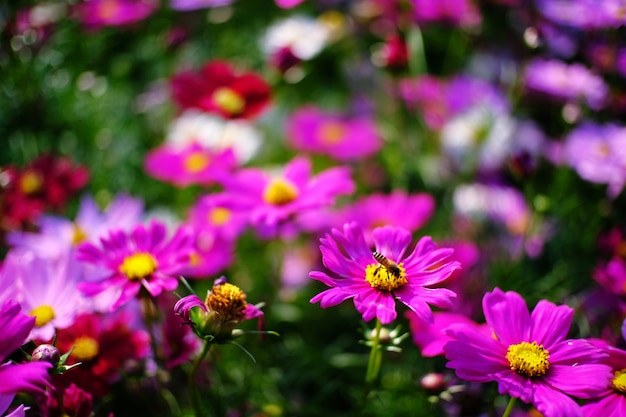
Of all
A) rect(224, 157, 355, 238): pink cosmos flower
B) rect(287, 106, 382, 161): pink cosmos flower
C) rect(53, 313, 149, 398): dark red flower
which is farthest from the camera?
rect(287, 106, 382, 161): pink cosmos flower

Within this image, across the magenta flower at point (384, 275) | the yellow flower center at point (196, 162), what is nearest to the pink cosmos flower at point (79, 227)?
the yellow flower center at point (196, 162)

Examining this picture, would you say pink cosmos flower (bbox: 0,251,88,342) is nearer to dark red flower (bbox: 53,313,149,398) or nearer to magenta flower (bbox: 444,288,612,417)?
dark red flower (bbox: 53,313,149,398)

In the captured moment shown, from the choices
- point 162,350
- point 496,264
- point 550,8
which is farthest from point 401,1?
point 162,350

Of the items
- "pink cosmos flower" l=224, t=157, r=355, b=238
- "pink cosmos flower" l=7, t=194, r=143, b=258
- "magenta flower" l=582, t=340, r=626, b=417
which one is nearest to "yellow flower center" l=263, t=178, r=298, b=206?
"pink cosmos flower" l=224, t=157, r=355, b=238

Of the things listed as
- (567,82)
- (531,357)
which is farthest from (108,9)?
(531,357)

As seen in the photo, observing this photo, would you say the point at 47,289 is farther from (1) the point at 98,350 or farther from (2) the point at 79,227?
(2) the point at 79,227
